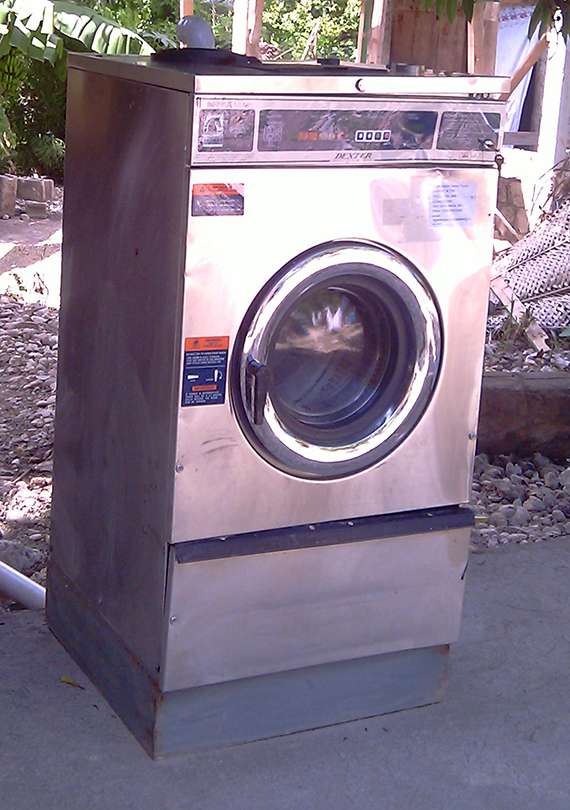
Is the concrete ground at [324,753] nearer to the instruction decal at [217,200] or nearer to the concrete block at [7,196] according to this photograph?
the instruction decal at [217,200]

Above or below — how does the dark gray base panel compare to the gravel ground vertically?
below

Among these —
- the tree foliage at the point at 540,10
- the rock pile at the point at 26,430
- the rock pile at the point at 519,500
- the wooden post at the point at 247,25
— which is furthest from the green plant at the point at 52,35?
the rock pile at the point at 519,500

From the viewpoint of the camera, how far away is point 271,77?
2125 mm

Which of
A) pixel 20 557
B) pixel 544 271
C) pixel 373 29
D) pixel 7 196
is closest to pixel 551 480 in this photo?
pixel 20 557

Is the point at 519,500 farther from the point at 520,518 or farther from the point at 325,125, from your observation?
the point at 325,125

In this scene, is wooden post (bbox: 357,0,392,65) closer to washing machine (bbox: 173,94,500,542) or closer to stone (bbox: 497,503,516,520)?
stone (bbox: 497,503,516,520)

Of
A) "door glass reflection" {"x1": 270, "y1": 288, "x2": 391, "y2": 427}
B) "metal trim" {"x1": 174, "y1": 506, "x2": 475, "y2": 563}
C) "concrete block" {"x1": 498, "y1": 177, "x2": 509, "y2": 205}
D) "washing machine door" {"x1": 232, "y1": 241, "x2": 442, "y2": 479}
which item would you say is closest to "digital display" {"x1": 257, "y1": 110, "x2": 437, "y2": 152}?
"washing machine door" {"x1": 232, "y1": 241, "x2": 442, "y2": 479}

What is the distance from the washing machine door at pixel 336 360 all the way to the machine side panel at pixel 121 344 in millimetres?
205

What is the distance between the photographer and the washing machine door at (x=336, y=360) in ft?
7.43

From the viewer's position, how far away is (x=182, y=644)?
2377mm

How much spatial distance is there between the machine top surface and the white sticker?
0.21 meters

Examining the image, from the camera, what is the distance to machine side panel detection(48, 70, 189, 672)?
221 centimetres

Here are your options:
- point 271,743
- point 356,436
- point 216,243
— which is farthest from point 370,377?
point 271,743

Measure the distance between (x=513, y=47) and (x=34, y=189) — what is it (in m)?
5.01
